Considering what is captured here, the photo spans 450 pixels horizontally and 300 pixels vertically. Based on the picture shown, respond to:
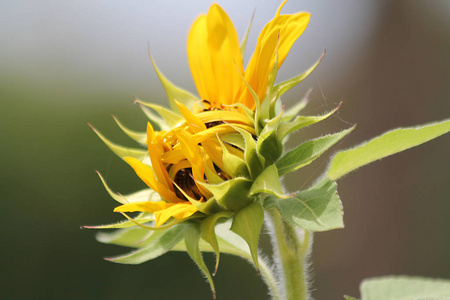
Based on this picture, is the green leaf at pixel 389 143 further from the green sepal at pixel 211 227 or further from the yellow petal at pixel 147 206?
the yellow petal at pixel 147 206

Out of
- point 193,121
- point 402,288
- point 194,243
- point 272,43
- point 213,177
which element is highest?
point 272,43

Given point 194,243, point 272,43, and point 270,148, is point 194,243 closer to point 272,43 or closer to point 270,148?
point 270,148

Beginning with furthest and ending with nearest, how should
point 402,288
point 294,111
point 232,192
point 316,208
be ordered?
point 402,288 < point 294,111 < point 232,192 < point 316,208

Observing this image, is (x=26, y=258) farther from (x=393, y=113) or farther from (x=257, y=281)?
(x=393, y=113)

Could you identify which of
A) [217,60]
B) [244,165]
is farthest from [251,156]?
[217,60]

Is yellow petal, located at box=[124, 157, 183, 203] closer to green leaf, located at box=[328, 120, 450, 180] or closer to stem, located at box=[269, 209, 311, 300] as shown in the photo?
stem, located at box=[269, 209, 311, 300]

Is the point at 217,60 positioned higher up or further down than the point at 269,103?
higher up
